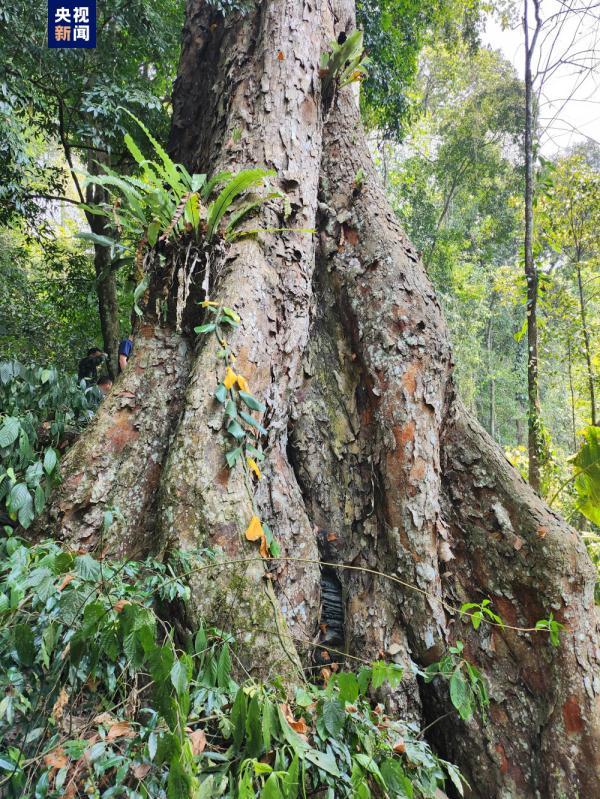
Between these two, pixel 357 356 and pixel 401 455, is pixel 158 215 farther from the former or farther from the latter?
pixel 401 455

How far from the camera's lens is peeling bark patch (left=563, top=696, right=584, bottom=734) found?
2180mm

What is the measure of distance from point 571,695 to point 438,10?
383 inches

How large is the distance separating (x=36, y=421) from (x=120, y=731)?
5.96 feet

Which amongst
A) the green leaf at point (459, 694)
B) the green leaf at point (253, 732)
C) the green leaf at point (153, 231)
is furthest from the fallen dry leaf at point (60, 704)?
the green leaf at point (153, 231)

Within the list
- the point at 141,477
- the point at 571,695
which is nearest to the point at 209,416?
the point at 141,477

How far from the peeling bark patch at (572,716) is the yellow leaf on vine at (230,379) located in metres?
2.18

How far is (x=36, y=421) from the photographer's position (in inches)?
100

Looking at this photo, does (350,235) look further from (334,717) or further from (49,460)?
(334,717)

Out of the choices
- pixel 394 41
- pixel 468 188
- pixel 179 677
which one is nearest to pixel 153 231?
pixel 179 677

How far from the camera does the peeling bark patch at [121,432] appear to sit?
222 centimetres

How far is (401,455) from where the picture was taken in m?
2.55

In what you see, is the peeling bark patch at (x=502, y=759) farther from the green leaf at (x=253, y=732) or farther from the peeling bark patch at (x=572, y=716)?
the green leaf at (x=253, y=732)

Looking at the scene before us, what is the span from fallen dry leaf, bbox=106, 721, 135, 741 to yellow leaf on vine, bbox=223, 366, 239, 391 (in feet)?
4.16

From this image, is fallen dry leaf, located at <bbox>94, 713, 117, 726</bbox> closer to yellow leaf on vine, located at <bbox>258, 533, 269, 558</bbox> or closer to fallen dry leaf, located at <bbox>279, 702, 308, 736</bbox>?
fallen dry leaf, located at <bbox>279, 702, 308, 736</bbox>
